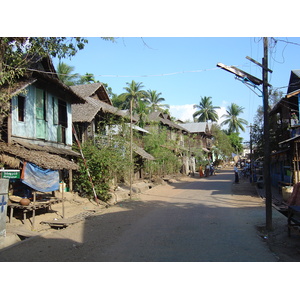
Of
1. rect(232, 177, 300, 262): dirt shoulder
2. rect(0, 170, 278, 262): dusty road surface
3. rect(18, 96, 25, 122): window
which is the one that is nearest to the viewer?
rect(0, 170, 278, 262): dusty road surface

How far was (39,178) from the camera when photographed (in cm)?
1073

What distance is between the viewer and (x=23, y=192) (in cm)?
1174

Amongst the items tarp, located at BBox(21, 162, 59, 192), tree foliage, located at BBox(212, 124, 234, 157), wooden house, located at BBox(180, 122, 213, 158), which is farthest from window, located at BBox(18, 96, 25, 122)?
tree foliage, located at BBox(212, 124, 234, 157)

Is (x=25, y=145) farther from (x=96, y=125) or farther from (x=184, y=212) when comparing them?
(x=96, y=125)

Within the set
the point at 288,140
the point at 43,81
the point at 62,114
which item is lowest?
the point at 288,140

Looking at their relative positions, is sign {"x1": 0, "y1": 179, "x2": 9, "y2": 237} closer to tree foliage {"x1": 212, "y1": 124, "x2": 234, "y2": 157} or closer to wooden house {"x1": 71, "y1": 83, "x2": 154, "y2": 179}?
wooden house {"x1": 71, "y1": 83, "x2": 154, "y2": 179}

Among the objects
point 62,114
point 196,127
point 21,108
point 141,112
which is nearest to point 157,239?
point 21,108

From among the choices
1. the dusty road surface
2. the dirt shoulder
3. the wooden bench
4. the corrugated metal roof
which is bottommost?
the dirt shoulder

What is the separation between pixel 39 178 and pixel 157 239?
543 cm

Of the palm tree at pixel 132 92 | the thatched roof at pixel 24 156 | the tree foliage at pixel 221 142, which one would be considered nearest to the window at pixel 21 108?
the thatched roof at pixel 24 156

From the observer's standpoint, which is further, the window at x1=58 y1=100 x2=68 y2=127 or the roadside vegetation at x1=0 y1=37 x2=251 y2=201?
the window at x1=58 y1=100 x2=68 y2=127

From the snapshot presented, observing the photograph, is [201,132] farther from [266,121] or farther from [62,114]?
[266,121]

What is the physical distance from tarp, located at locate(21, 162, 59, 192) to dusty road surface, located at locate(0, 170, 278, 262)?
197 centimetres

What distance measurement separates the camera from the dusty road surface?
20.4ft
